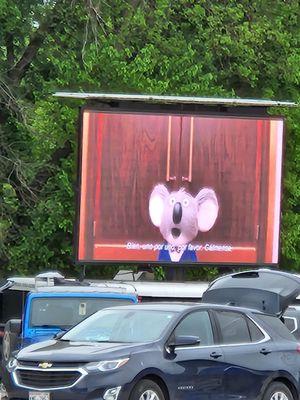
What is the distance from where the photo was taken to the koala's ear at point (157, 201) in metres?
24.8

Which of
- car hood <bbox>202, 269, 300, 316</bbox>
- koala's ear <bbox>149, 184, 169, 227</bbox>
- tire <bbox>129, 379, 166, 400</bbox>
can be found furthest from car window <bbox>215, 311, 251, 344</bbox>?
koala's ear <bbox>149, 184, 169, 227</bbox>

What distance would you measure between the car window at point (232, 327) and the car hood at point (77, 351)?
4.18ft

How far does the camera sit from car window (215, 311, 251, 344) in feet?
43.0

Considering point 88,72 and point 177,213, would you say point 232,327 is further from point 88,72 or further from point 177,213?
point 88,72

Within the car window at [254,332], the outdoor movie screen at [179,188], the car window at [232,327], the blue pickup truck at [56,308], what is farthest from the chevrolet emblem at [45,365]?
the outdoor movie screen at [179,188]

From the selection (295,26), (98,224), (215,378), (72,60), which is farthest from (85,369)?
(295,26)

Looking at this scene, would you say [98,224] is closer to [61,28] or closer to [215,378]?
[61,28]

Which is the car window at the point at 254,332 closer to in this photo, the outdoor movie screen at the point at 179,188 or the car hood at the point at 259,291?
the car hood at the point at 259,291

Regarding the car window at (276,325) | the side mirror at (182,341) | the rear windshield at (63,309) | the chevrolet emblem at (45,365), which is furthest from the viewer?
the rear windshield at (63,309)

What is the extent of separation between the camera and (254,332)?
13508mm

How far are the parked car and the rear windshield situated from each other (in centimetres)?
300

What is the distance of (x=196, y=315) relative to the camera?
42.3 feet

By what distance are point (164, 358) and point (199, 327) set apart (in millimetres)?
890

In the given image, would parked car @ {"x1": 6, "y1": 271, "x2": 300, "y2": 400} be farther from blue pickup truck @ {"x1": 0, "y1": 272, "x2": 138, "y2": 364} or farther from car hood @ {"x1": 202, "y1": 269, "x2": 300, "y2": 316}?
blue pickup truck @ {"x1": 0, "y1": 272, "x2": 138, "y2": 364}
